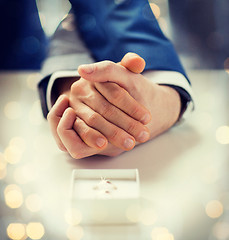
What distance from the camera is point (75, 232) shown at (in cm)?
31

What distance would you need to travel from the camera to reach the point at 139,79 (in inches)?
16.5

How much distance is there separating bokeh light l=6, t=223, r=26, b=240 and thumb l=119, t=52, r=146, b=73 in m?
0.22

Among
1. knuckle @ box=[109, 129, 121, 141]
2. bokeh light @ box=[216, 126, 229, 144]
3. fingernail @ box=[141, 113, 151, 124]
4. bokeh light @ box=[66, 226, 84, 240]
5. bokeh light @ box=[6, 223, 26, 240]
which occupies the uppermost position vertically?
fingernail @ box=[141, 113, 151, 124]

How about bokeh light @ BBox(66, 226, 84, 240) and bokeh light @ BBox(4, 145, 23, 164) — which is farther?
bokeh light @ BBox(4, 145, 23, 164)

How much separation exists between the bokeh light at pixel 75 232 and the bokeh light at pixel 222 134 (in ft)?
0.90

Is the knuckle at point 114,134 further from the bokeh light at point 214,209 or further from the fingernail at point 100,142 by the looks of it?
the bokeh light at point 214,209

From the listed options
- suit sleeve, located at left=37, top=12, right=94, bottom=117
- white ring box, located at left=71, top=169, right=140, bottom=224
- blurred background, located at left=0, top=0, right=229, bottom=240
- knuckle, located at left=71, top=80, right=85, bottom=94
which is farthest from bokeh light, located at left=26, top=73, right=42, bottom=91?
white ring box, located at left=71, top=169, right=140, bottom=224

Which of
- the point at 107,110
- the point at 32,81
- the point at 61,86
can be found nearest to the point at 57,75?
the point at 61,86

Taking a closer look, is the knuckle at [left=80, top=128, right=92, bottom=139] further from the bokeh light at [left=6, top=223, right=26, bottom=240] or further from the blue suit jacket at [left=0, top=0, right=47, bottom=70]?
the blue suit jacket at [left=0, top=0, right=47, bottom=70]

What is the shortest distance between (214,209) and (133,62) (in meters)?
0.20

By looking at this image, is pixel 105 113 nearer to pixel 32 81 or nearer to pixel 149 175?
pixel 149 175

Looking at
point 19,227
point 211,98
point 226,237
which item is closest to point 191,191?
point 226,237

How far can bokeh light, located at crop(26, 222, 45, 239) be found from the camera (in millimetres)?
302

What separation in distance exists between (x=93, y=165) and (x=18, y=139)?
0.46 ft
